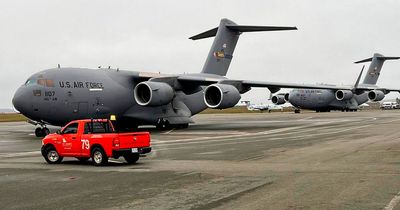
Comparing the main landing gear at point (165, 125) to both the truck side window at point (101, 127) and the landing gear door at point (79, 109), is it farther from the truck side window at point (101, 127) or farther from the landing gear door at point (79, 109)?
the truck side window at point (101, 127)

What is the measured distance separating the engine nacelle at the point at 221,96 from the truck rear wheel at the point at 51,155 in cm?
1690

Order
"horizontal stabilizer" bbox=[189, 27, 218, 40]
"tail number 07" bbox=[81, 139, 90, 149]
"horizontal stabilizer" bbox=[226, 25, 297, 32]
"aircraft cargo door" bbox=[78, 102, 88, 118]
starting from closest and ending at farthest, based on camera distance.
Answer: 1. "tail number 07" bbox=[81, 139, 90, 149]
2. "aircraft cargo door" bbox=[78, 102, 88, 118]
3. "horizontal stabilizer" bbox=[226, 25, 297, 32]
4. "horizontal stabilizer" bbox=[189, 27, 218, 40]

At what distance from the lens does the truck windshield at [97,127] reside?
16.1 metres

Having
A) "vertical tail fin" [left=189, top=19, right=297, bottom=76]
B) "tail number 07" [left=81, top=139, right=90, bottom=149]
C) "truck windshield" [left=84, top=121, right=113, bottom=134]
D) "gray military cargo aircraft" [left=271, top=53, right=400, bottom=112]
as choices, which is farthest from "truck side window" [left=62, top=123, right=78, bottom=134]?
"gray military cargo aircraft" [left=271, top=53, right=400, bottom=112]

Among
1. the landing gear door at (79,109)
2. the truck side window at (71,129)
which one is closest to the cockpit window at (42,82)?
the landing gear door at (79,109)

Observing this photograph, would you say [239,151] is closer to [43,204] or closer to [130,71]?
[43,204]

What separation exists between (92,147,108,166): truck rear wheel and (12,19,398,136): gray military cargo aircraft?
12.4 metres

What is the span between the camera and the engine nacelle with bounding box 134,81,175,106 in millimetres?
32344

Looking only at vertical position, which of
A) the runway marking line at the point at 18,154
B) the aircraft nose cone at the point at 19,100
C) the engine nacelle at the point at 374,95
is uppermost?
the engine nacelle at the point at 374,95

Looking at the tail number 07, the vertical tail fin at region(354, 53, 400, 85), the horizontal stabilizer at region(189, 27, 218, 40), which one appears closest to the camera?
the tail number 07

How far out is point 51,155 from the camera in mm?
16781

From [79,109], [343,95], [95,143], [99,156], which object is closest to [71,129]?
[95,143]

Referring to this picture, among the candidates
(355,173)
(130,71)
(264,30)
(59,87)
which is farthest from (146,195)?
(264,30)

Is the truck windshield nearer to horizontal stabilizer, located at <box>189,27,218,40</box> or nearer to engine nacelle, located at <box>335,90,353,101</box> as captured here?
horizontal stabilizer, located at <box>189,27,218,40</box>
